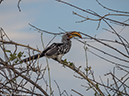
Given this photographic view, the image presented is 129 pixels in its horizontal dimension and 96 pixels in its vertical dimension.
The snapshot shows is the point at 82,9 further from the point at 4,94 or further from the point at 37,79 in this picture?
the point at 4,94

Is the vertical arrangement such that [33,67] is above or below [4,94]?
above

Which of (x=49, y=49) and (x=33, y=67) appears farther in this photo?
(x=49, y=49)

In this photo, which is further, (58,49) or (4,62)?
(58,49)

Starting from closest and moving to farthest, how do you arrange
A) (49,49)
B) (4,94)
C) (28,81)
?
(4,94), (28,81), (49,49)

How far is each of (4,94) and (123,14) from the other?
1954mm

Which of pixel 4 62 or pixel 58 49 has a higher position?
pixel 58 49

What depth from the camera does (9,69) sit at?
3.13 metres

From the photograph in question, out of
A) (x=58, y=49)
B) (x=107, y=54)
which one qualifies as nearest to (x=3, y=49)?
(x=107, y=54)

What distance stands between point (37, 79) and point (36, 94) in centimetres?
22

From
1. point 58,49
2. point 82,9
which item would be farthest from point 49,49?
point 82,9

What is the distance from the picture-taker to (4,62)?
3.12 metres

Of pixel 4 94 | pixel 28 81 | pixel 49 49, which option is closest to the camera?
pixel 4 94

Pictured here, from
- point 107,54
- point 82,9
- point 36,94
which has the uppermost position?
point 82,9

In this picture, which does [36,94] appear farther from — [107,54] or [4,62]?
[107,54]
